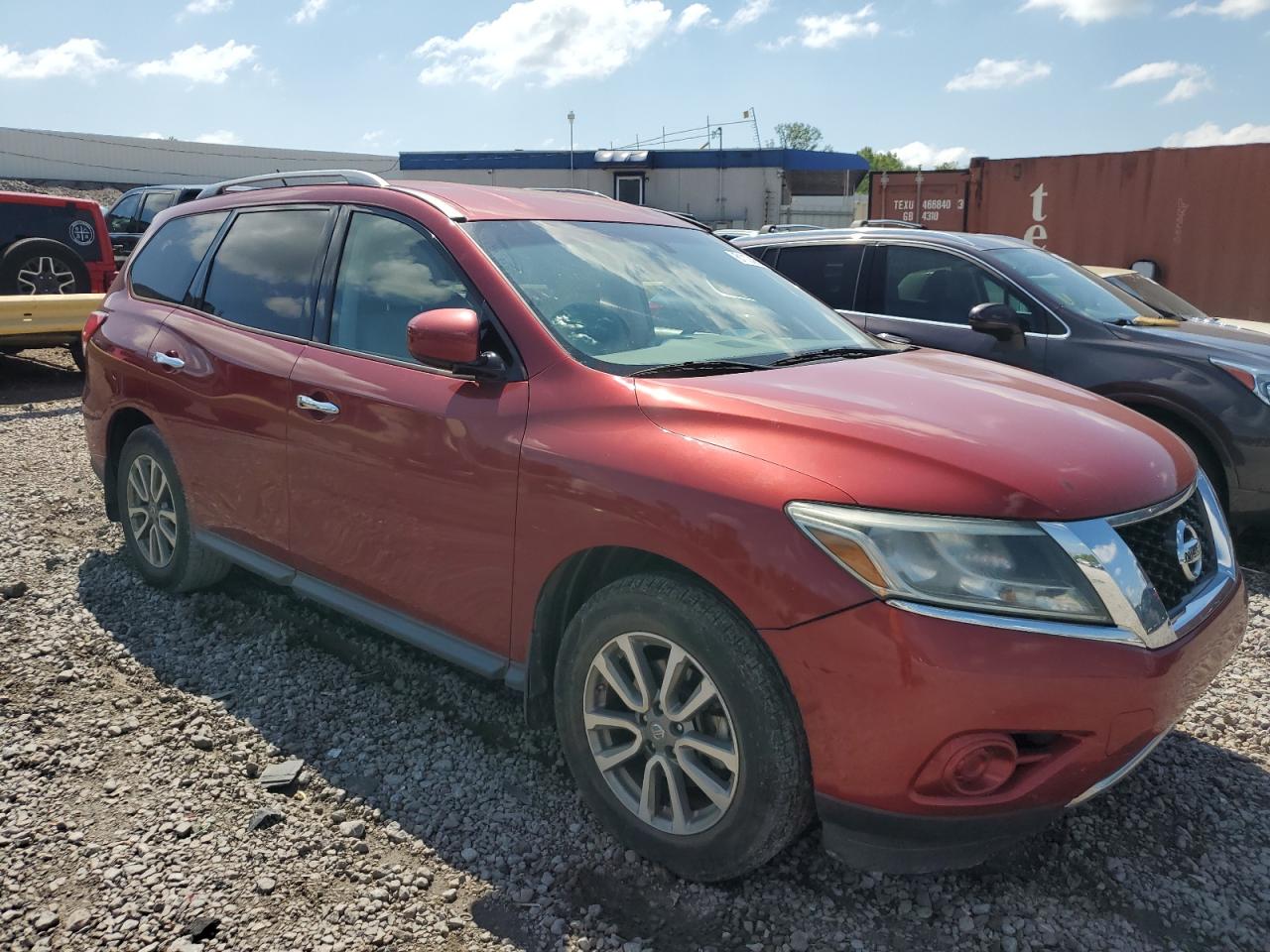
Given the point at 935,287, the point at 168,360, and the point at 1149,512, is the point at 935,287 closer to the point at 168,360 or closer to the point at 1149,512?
the point at 1149,512

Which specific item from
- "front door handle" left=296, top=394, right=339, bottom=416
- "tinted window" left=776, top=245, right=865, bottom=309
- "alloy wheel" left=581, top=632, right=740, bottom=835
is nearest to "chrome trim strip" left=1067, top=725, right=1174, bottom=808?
"alloy wheel" left=581, top=632, right=740, bottom=835

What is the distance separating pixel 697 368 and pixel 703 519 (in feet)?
2.25

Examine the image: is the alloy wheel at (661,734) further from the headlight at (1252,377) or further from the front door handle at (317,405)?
the headlight at (1252,377)

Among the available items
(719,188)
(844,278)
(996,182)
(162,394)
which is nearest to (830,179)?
(719,188)

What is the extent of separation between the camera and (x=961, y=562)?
214 cm

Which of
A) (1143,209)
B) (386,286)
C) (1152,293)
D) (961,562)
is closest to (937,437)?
(961,562)

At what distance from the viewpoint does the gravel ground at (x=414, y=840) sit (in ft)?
8.00

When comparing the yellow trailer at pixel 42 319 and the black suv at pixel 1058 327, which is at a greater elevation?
the black suv at pixel 1058 327

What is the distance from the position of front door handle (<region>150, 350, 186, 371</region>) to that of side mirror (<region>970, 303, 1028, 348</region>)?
4.22 meters

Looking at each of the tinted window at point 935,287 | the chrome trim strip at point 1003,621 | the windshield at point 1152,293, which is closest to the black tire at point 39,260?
the tinted window at point 935,287

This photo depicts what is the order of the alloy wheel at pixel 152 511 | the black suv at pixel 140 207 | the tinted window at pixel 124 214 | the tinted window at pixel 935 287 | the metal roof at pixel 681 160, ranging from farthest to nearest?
1. the metal roof at pixel 681 160
2. the tinted window at pixel 124 214
3. the black suv at pixel 140 207
4. the tinted window at pixel 935 287
5. the alloy wheel at pixel 152 511

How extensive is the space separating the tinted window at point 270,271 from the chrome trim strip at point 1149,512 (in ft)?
8.92

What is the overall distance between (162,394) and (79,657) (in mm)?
1129

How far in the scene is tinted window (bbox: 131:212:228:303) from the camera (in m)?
4.37
